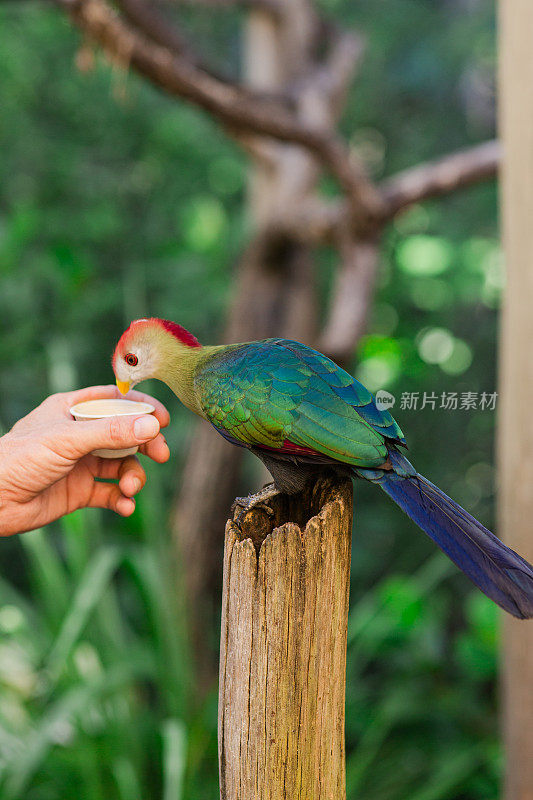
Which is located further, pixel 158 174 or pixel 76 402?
pixel 158 174

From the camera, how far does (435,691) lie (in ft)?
8.34

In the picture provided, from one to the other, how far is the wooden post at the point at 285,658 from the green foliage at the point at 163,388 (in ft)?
1.98

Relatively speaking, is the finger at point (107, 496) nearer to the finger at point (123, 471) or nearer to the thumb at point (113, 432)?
the finger at point (123, 471)

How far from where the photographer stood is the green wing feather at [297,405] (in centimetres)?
88

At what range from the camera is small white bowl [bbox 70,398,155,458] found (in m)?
0.99

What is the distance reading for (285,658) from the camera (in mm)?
838

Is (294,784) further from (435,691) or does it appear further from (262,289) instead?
(262,289)

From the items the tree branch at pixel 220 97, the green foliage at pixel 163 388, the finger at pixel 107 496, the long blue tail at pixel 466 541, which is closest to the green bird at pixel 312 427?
the long blue tail at pixel 466 541

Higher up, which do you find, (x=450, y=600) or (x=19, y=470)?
(x=450, y=600)

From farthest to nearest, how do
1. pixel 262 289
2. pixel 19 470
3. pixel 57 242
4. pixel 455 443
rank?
pixel 455 443
pixel 57 242
pixel 262 289
pixel 19 470

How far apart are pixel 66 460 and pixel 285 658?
0.41 m

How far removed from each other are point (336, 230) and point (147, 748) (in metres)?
1.81

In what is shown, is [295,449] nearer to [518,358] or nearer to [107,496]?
[107,496]

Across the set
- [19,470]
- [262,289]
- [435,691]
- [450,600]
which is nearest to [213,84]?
[262,289]
